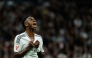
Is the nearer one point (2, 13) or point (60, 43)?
point (60, 43)

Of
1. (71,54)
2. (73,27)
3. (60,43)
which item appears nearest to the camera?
(71,54)

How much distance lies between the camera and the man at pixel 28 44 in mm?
6922

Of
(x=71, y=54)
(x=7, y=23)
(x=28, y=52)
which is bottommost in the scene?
(x=28, y=52)

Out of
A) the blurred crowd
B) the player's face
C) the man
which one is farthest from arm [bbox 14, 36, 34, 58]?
the blurred crowd

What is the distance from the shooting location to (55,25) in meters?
15.9

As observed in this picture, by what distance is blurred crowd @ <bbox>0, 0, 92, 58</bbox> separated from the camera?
45.3 ft

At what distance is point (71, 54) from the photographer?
13523mm

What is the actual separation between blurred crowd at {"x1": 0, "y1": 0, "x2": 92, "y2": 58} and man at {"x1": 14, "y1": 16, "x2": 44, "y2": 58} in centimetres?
627

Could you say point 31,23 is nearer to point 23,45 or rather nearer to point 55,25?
point 23,45

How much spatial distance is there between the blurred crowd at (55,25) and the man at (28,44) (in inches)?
247

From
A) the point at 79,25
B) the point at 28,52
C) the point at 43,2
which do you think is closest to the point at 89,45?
the point at 79,25

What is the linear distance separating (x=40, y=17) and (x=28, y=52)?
9.57 m

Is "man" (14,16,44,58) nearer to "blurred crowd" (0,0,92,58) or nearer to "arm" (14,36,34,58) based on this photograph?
"arm" (14,36,34,58)

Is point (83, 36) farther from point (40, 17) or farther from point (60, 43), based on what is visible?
point (40, 17)
